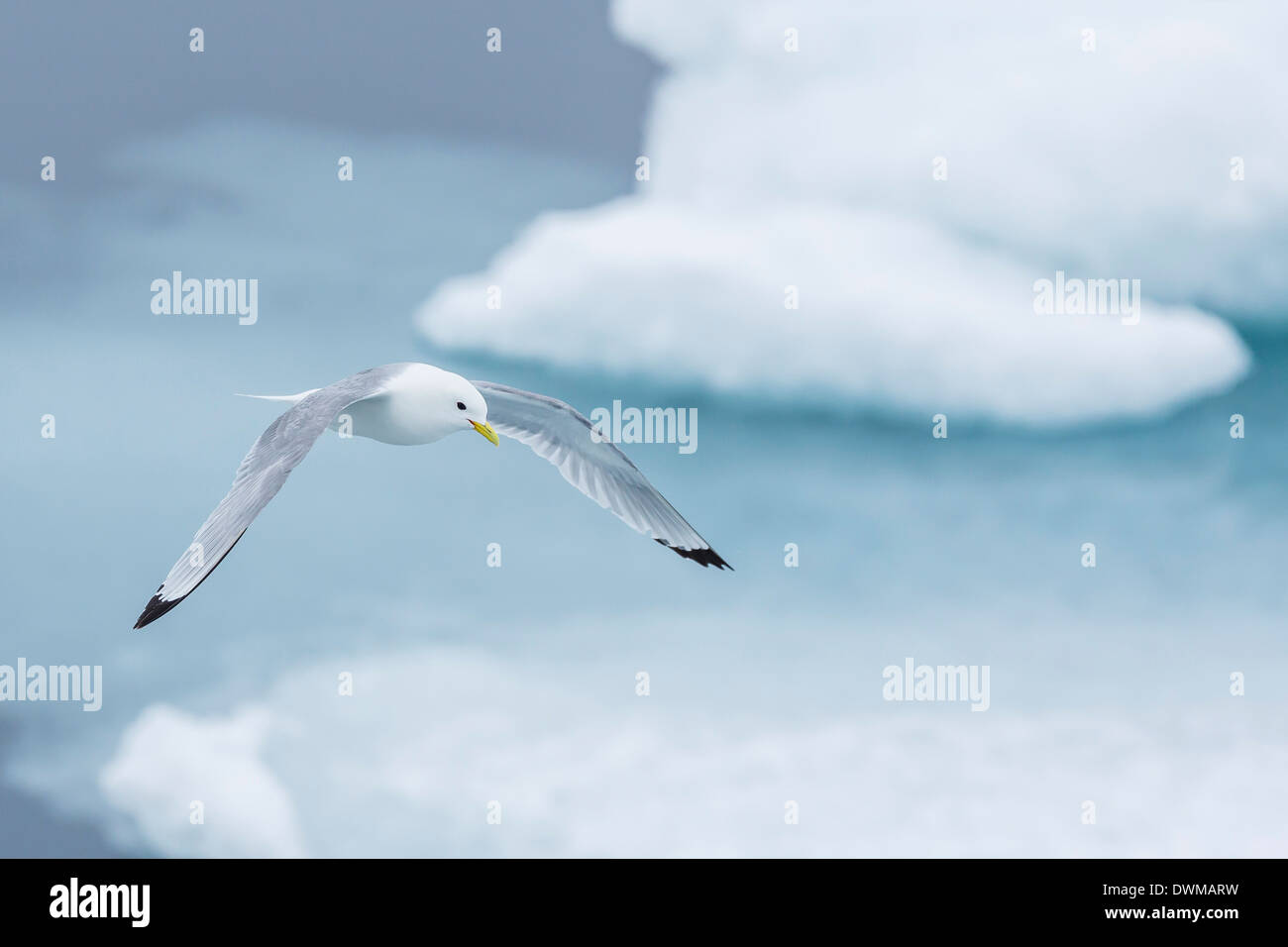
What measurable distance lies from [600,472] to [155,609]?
2.16 metres

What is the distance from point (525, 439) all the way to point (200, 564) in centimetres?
199

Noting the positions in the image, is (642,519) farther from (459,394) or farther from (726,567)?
(459,394)

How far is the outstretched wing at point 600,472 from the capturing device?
4297 mm

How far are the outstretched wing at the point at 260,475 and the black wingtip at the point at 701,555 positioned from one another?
1.30m

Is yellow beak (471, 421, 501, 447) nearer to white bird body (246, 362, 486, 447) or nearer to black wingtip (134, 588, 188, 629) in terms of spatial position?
white bird body (246, 362, 486, 447)

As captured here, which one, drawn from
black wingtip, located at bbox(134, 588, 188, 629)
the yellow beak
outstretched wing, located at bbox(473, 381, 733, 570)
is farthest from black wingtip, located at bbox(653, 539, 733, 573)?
black wingtip, located at bbox(134, 588, 188, 629)

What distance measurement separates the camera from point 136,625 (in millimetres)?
2389

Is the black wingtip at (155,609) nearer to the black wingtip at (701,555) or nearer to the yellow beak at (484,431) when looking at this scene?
the yellow beak at (484,431)

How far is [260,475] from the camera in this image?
9.38ft

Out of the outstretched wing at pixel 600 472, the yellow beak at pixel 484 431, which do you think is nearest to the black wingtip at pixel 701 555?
the outstretched wing at pixel 600 472

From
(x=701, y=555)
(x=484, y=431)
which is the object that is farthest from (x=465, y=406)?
(x=701, y=555)

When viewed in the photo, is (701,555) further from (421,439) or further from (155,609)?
(155,609)
